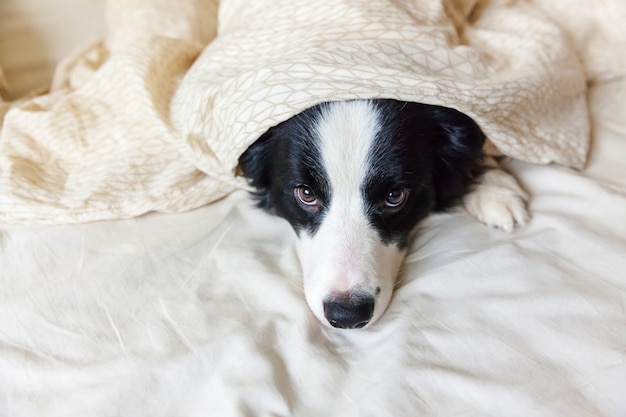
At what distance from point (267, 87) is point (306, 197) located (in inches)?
11.4

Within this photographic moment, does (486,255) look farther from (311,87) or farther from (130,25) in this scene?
(130,25)

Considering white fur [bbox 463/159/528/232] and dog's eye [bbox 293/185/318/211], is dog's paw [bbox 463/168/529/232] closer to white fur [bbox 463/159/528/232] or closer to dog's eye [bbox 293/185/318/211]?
white fur [bbox 463/159/528/232]

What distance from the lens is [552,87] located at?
1.56 meters

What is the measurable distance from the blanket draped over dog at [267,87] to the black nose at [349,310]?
46 cm

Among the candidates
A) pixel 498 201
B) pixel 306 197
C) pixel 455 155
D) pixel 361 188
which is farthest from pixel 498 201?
pixel 306 197

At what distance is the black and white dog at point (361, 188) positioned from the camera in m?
1.27

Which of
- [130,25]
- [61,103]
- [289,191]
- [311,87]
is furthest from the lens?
[130,25]

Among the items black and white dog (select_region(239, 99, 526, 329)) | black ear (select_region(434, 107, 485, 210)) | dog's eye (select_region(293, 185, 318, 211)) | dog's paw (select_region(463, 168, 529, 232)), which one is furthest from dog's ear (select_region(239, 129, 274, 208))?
dog's paw (select_region(463, 168, 529, 232))

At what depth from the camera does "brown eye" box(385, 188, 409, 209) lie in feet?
4.55

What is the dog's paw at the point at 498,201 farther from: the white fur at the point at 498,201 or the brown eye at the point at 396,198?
the brown eye at the point at 396,198

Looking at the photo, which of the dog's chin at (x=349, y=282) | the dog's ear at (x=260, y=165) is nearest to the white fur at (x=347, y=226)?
the dog's chin at (x=349, y=282)

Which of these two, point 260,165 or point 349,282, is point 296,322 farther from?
point 260,165

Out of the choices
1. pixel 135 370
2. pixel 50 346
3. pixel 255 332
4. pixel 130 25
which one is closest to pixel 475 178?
pixel 255 332

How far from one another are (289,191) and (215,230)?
0.24m
